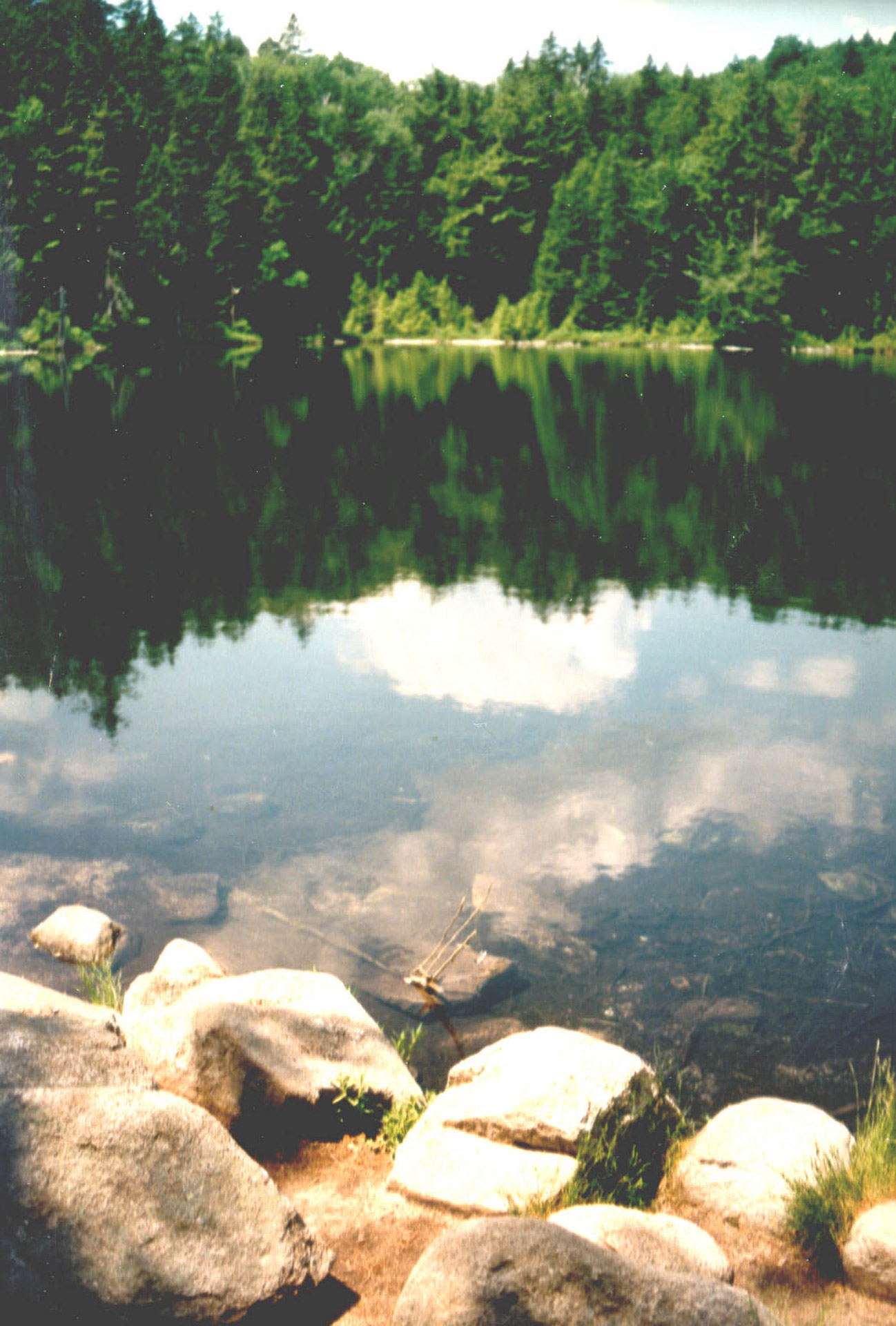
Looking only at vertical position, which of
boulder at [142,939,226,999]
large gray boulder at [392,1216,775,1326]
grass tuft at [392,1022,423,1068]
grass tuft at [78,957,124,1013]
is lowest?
grass tuft at [392,1022,423,1068]

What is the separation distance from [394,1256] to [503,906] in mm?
4033

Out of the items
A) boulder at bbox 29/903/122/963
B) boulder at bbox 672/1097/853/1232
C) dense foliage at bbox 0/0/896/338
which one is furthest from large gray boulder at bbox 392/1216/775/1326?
dense foliage at bbox 0/0/896/338

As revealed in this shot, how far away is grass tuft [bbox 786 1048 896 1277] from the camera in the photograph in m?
5.11

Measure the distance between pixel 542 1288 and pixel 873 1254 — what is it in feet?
5.61

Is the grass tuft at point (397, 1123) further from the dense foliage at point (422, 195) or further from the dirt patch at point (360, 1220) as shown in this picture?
the dense foliage at point (422, 195)

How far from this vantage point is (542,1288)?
3.92 metres

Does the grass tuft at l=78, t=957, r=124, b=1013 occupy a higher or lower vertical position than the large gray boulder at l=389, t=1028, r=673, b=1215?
lower

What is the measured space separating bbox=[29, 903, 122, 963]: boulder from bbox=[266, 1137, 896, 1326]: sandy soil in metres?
2.97

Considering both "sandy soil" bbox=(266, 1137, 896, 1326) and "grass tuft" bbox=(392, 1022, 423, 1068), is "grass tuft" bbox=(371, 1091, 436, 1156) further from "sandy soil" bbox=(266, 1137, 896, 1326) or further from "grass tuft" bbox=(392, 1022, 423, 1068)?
"grass tuft" bbox=(392, 1022, 423, 1068)

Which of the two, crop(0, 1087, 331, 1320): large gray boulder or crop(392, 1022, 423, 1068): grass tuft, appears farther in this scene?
crop(392, 1022, 423, 1068): grass tuft

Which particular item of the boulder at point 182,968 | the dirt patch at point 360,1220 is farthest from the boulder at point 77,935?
the dirt patch at point 360,1220

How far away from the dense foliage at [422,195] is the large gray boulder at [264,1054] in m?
63.0

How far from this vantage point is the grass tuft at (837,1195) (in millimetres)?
5113

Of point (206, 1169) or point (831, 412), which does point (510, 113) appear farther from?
point (206, 1169)
